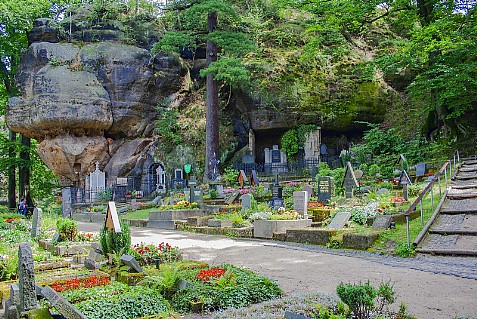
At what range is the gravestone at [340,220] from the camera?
12.3 m

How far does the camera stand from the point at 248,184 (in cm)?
2506

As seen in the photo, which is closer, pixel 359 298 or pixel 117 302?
pixel 359 298

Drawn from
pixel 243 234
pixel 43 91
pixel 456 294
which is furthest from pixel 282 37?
pixel 456 294

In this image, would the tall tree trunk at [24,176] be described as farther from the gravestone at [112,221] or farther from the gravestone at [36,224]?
the gravestone at [112,221]

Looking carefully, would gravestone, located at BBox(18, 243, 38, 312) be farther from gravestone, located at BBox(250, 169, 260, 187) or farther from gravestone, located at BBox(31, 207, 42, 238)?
gravestone, located at BBox(250, 169, 260, 187)

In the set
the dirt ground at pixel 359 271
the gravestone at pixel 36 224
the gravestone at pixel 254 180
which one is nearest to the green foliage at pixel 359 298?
the dirt ground at pixel 359 271

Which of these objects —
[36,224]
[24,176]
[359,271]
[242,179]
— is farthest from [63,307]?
[24,176]

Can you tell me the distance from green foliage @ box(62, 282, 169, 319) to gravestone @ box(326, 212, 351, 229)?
7.45 metres

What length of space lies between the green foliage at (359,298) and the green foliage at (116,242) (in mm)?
5275

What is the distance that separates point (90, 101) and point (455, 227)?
26.2m

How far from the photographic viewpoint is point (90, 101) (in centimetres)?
3069

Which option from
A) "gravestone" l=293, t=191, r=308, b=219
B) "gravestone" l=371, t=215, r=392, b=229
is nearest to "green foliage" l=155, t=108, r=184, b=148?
"gravestone" l=293, t=191, r=308, b=219

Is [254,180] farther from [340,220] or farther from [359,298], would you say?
[359,298]

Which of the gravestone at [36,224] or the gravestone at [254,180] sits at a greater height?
the gravestone at [254,180]
